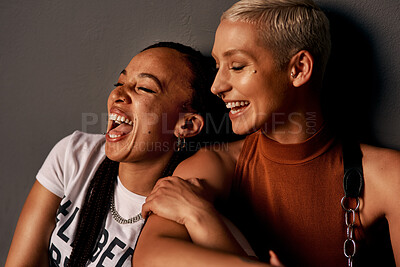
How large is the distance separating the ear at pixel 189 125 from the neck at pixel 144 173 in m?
0.10

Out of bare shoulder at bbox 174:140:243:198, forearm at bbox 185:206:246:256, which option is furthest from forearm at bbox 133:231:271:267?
bare shoulder at bbox 174:140:243:198

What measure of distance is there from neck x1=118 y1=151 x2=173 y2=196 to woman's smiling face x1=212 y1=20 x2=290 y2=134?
410 millimetres

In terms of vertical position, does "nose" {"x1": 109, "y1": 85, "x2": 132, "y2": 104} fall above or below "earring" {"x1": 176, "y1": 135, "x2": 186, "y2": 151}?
above

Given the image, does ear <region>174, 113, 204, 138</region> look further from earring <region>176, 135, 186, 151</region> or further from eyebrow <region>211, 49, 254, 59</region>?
eyebrow <region>211, 49, 254, 59</region>

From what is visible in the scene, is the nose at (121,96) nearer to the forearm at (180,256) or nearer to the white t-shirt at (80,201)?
the white t-shirt at (80,201)

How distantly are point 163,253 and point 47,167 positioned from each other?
0.74m

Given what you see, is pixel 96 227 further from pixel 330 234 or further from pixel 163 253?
pixel 330 234

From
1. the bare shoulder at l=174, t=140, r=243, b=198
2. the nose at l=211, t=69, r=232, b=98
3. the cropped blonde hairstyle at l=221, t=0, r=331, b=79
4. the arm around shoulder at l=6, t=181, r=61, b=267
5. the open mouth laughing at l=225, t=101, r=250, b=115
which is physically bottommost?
the arm around shoulder at l=6, t=181, r=61, b=267

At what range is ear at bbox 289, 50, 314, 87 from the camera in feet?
3.73

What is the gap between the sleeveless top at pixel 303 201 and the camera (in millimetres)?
1190

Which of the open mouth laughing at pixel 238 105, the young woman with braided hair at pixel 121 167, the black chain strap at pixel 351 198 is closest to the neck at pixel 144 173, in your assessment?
the young woman with braided hair at pixel 121 167

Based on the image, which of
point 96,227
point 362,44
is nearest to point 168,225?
point 96,227

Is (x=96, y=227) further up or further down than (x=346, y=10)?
further down

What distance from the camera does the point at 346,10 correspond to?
1.40m
